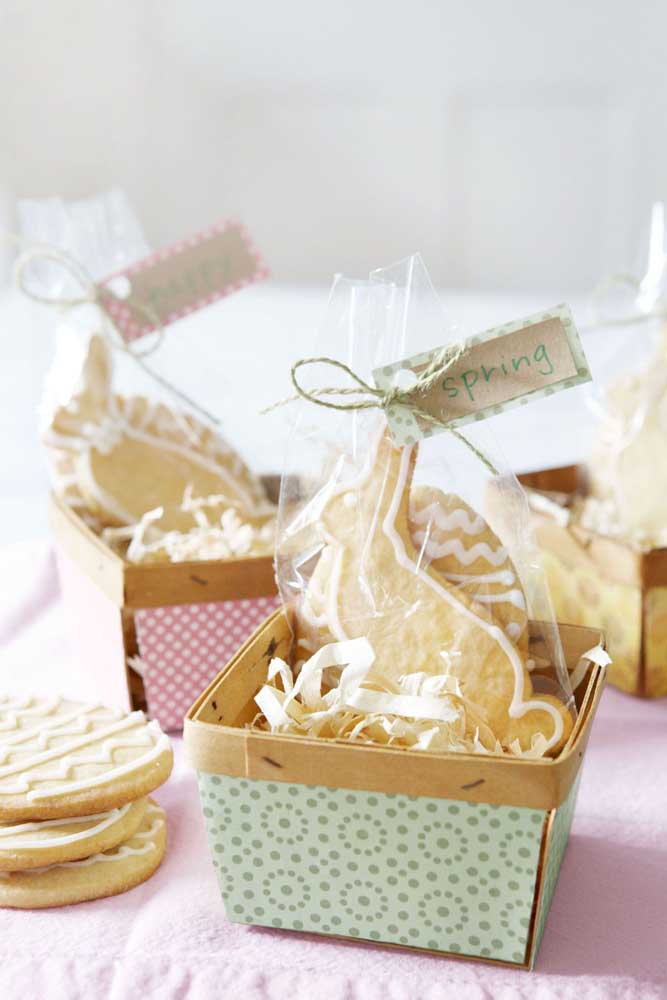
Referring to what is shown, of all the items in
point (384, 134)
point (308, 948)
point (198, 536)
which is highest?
point (384, 134)

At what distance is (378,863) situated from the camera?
0.81m

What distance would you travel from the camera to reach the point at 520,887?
79cm

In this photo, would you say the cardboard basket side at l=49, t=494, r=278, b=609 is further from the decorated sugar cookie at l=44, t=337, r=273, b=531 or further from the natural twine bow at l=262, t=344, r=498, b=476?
the natural twine bow at l=262, t=344, r=498, b=476

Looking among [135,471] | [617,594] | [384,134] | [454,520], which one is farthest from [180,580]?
[384,134]

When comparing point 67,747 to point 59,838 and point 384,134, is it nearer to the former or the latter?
point 59,838

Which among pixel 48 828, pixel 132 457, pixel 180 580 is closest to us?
pixel 48 828

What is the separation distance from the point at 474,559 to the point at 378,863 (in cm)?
25

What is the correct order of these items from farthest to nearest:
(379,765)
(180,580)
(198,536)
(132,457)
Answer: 1. (132,457)
2. (198,536)
3. (180,580)
4. (379,765)

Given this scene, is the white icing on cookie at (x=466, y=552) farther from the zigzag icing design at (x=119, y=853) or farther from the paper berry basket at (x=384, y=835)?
the zigzag icing design at (x=119, y=853)

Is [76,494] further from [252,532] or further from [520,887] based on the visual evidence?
[520,887]

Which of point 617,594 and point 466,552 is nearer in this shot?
point 466,552

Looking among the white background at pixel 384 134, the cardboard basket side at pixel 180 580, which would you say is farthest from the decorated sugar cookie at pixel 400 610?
the white background at pixel 384 134

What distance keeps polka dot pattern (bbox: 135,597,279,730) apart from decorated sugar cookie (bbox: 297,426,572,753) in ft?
0.76

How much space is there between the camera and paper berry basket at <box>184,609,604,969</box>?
77 cm
